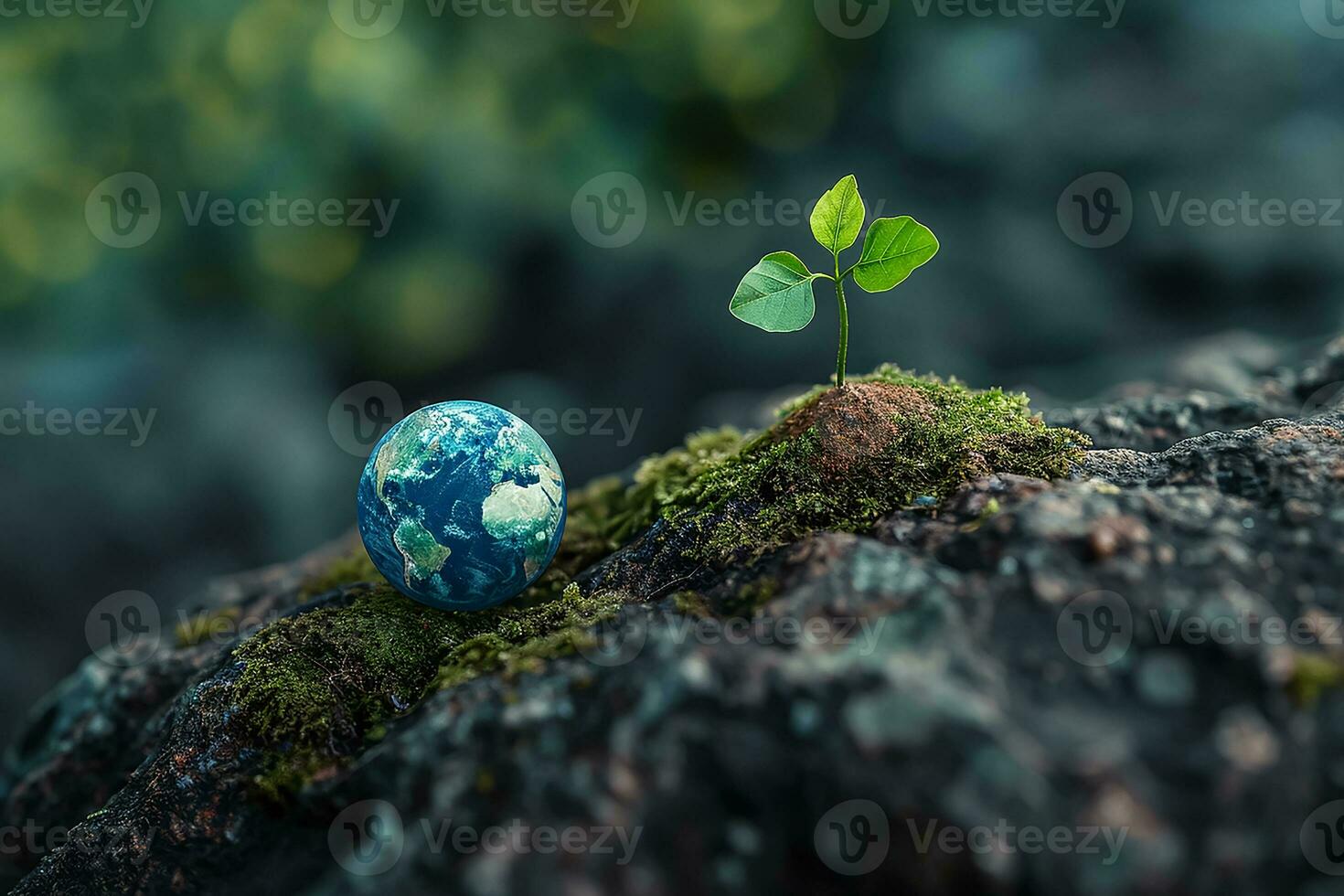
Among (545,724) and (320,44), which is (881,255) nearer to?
(545,724)

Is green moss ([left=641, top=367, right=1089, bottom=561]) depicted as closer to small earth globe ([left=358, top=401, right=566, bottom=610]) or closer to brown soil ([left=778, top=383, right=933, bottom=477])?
brown soil ([left=778, top=383, right=933, bottom=477])

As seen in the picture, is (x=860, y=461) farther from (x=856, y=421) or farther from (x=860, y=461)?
(x=856, y=421)

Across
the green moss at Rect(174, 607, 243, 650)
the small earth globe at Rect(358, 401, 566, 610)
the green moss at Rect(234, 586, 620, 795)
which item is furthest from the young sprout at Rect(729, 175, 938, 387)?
the green moss at Rect(174, 607, 243, 650)

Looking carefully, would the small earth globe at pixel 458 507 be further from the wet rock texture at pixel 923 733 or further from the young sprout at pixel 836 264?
the young sprout at pixel 836 264

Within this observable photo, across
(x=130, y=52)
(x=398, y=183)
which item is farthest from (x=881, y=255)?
(x=130, y=52)

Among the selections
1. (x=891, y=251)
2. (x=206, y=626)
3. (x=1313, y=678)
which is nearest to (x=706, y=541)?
(x=891, y=251)

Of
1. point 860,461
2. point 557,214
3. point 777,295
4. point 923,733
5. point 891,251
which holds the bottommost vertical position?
point 923,733
